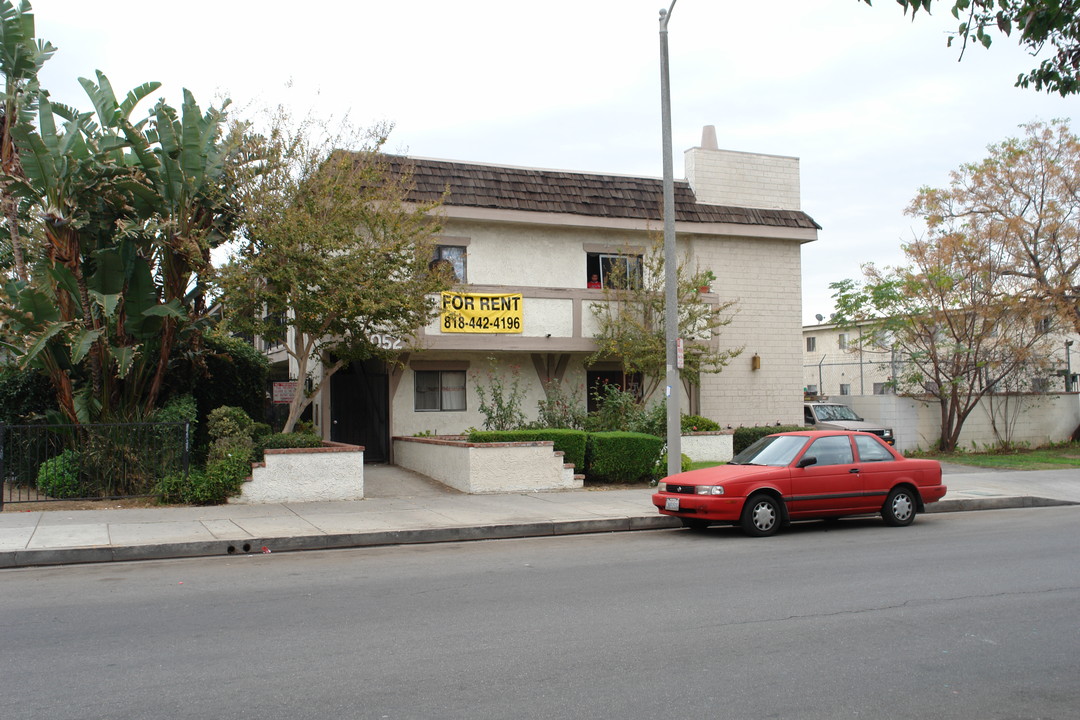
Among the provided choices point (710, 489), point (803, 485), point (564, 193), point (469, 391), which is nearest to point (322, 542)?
point (710, 489)

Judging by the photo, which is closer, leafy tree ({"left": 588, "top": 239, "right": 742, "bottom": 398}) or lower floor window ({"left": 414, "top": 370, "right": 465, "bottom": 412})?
leafy tree ({"left": 588, "top": 239, "right": 742, "bottom": 398})

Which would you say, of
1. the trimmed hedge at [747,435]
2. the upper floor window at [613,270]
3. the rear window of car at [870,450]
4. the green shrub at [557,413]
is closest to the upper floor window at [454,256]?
the upper floor window at [613,270]

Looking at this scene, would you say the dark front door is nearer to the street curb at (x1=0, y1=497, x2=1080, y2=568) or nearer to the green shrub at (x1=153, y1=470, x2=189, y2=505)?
the green shrub at (x1=153, y1=470, x2=189, y2=505)

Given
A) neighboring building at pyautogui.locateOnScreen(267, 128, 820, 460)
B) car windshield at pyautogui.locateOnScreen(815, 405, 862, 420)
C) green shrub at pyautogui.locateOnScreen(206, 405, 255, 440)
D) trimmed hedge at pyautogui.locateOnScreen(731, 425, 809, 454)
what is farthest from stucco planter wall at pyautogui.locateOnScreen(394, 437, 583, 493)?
car windshield at pyautogui.locateOnScreen(815, 405, 862, 420)

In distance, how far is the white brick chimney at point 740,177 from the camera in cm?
2302

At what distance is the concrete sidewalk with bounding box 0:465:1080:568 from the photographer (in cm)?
1109

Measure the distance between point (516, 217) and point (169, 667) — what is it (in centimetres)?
1531

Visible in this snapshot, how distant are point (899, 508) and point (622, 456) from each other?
18.6 feet

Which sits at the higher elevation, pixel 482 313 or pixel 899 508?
pixel 482 313

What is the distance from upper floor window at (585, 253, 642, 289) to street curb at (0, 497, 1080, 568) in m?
7.70

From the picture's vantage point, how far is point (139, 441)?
14.7m

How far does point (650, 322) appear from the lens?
66.5 feet

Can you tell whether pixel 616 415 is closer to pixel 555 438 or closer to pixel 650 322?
pixel 650 322

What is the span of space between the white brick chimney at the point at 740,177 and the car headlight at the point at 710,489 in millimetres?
11931
